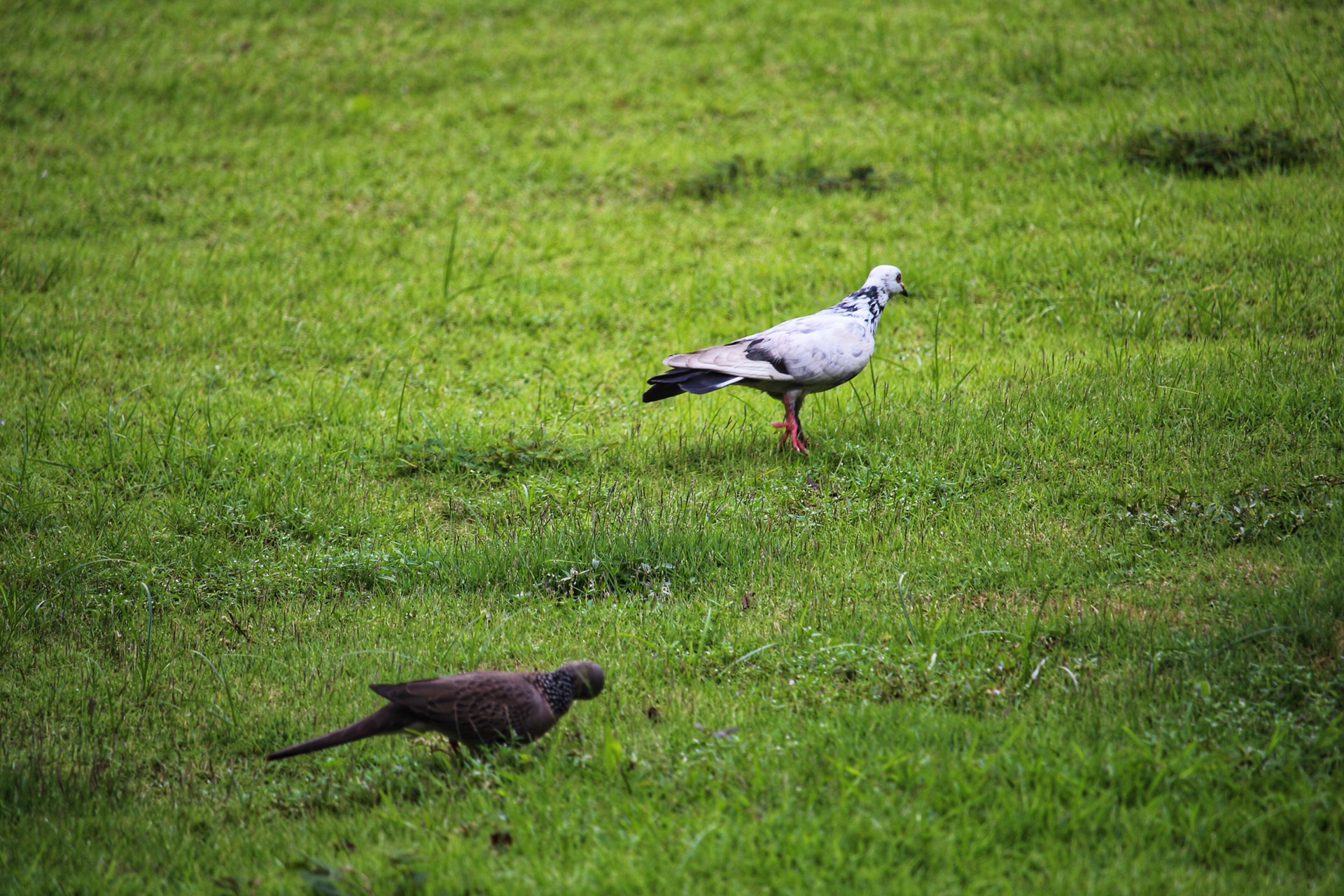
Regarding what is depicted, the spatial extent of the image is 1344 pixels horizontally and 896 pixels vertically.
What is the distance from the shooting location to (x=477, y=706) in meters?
3.68

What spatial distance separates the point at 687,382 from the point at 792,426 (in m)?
0.74

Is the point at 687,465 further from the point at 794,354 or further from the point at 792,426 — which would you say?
the point at 794,354

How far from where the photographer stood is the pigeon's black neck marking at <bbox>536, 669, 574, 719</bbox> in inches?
151

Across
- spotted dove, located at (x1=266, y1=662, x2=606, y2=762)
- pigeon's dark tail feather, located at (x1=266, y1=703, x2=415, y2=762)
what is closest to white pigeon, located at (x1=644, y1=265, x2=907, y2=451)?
spotted dove, located at (x1=266, y1=662, x2=606, y2=762)

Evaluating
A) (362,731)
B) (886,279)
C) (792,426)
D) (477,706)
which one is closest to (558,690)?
(477,706)

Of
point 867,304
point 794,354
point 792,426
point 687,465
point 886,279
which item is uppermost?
point 886,279

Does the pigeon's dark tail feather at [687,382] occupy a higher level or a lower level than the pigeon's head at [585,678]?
higher

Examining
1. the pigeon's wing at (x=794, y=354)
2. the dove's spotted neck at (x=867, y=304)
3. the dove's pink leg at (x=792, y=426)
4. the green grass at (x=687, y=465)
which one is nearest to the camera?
the green grass at (x=687, y=465)

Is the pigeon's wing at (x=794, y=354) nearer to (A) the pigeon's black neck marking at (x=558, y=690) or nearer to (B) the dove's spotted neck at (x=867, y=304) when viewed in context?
(B) the dove's spotted neck at (x=867, y=304)

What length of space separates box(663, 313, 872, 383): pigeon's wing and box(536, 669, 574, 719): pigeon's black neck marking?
286 centimetres

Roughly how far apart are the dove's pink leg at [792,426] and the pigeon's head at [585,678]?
286 centimetres

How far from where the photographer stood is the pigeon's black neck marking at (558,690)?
3.84 meters

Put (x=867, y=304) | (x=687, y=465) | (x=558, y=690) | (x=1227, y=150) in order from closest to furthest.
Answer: (x=558, y=690) → (x=687, y=465) → (x=867, y=304) → (x=1227, y=150)

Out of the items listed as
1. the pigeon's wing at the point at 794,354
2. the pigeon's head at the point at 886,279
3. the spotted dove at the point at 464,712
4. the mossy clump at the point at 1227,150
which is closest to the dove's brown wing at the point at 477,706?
the spotted dove at the point at 464,712
